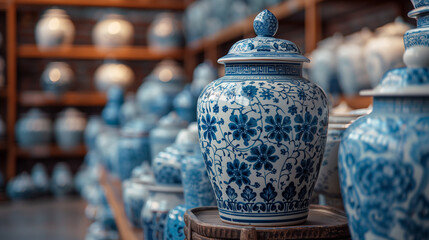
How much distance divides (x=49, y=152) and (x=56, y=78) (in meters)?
0.70

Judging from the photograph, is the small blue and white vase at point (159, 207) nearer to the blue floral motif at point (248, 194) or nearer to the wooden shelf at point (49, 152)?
the blue floral motif at point (248, 194)

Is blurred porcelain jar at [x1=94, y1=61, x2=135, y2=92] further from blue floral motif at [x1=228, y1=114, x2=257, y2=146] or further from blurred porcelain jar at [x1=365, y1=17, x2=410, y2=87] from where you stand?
blue floral motif at [x1=228, y1=114, x2=257, y2=146]

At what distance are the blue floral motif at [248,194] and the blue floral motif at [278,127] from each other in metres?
0.09

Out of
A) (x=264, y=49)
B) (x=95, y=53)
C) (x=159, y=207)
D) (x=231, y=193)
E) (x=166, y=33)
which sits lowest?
(x=159, y=207)

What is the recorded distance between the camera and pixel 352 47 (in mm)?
2039

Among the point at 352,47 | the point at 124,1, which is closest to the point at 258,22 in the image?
the point at 352,47

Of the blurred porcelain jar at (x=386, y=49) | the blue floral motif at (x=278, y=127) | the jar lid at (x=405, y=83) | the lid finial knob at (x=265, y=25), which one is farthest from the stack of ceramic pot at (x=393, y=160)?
the blurred porcelain jar at (x=386, y=49)

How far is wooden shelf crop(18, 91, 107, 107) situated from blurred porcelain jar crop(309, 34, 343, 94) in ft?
10.8

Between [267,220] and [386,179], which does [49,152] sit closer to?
[267,220]

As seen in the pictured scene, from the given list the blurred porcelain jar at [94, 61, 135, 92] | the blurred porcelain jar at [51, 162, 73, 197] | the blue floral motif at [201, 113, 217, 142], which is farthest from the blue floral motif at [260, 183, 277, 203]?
the blurred porcelain jar at [51, 162, 73, 197]

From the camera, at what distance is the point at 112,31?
5098mm

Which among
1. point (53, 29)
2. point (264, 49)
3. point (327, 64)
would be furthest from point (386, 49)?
point (53, 29)

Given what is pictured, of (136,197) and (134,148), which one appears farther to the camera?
(134,148)

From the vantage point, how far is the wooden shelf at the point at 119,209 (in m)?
1.43
